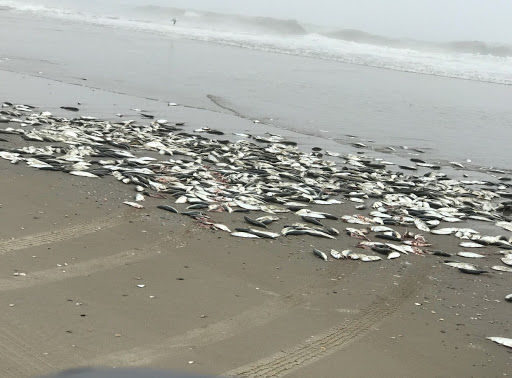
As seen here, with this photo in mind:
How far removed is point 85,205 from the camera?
6.90 meters

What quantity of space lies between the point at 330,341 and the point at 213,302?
0.99 metres

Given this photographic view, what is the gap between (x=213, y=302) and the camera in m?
4.99

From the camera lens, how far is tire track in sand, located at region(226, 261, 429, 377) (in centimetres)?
408

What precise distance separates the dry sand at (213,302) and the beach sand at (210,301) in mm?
13

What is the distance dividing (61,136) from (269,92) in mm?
9713

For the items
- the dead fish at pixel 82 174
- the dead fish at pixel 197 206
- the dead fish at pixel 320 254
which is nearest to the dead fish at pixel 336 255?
the dead fish at pixel 320 254

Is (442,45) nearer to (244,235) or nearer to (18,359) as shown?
(244,235)

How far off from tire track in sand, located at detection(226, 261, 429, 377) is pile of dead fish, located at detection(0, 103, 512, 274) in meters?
0.87

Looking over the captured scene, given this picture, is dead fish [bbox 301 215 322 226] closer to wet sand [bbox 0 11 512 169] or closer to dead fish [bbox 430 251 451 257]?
dead fish [bbox 430 251 451 257]

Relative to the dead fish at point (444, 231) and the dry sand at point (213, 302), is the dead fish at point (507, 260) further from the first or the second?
the dead fish at point (444, 231)

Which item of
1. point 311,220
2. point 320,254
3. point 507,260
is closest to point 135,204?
point 311,220

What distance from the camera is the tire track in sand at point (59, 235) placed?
5.48m

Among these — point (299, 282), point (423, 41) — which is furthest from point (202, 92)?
point (423, 41)

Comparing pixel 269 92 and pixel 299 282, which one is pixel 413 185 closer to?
pixel 299 282
